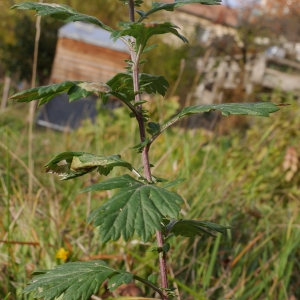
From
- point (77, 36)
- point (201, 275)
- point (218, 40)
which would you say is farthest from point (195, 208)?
point (218, 40)

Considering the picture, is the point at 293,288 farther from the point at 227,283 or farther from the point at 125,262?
the point at 125,262

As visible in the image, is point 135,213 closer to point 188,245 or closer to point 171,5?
point 171,5

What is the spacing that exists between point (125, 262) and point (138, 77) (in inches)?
42.5

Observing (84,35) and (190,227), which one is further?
(84,35)

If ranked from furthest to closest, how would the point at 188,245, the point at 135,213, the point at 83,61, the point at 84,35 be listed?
the point at 83,61
the point at 84,35
the point at 188,245
the point at 135,213

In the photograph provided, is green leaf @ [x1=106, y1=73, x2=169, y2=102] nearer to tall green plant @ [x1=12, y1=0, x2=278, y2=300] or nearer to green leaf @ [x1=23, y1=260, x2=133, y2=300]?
tall green plant @ [x1=12, y1=0, x2=278, y2=300]

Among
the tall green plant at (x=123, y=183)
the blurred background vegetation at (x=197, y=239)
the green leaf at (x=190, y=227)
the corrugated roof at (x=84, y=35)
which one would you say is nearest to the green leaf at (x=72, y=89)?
the tall green plant at (x=123, y=183)

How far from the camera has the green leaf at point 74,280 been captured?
3.19 ft

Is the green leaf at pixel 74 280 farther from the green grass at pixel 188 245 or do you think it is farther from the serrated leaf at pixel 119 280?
the green grass at pixel 188 245

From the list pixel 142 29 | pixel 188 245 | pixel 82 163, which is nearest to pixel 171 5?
pixel 142 29

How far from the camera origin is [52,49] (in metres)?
17.2

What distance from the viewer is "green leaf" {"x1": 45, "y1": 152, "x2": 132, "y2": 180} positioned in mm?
978

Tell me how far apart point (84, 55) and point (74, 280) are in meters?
12.5

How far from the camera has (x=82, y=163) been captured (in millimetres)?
990
